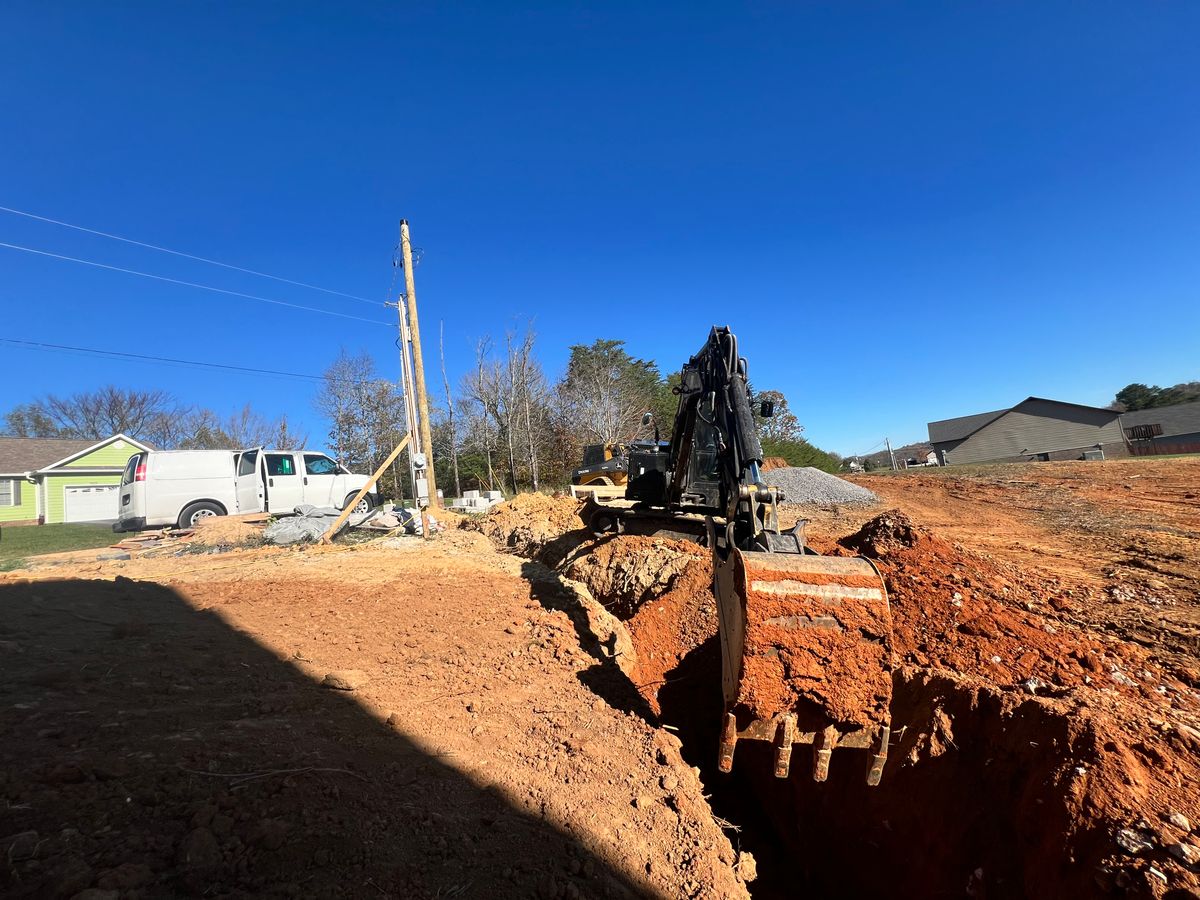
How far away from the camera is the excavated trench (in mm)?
2713

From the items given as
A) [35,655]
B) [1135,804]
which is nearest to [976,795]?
[1135,804]

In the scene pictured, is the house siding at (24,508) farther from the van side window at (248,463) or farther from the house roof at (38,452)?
the van side window at (248,463)

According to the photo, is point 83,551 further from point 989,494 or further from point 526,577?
point 989,494

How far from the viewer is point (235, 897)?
1.78 metres

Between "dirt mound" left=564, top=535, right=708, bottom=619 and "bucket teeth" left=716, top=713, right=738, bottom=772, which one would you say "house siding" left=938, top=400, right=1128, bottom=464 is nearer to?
"dirt mound" left=564, top=535, right=708, bottom=619

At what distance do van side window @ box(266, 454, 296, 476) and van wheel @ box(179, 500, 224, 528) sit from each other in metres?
1.40

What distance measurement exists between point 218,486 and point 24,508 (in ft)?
75.4

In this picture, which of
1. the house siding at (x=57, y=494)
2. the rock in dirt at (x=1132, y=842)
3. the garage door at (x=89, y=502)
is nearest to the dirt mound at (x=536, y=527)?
the rock in dirt at (x=1132, y=842)

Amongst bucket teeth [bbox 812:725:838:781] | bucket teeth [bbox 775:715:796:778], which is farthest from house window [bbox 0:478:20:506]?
bucket teeth [bbox 812:725:838:781]

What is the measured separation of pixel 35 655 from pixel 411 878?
116 inches

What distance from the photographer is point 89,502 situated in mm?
26781

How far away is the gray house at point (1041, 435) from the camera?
3762cm

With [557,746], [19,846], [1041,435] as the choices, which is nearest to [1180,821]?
[557,746]

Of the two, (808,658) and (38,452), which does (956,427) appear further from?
(38,452)
